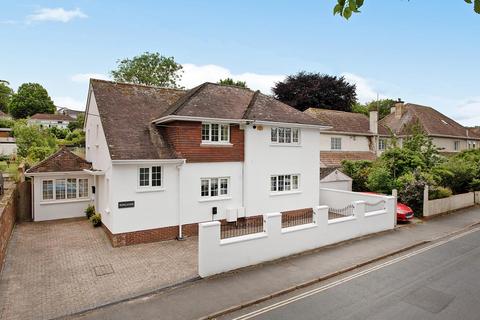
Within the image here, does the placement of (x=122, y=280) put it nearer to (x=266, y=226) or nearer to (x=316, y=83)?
(x=266, y=226)

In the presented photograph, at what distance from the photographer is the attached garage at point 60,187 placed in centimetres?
1647

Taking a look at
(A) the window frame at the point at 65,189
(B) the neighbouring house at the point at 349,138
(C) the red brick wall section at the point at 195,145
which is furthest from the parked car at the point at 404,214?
(A) the window frame at the point at 65,189

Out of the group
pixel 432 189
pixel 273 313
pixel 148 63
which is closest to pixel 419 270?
pixel 273 313

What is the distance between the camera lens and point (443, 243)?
1406 centimetres

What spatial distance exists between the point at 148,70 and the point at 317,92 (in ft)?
75.4

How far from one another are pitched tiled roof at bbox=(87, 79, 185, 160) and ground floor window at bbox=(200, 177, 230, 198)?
2095 millimetres

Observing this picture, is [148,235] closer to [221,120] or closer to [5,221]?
[5,221]

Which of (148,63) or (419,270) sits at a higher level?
(148,63)

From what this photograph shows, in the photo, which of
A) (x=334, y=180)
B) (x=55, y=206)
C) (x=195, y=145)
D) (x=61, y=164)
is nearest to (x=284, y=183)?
(x=334, y=180)

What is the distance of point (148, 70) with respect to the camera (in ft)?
143

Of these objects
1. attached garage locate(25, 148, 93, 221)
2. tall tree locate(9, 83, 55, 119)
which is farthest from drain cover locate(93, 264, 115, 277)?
tall tree locate(9, 83, 55, 119)

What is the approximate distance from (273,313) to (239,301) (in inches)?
39.2

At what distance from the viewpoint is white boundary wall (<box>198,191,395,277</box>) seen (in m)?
9.99

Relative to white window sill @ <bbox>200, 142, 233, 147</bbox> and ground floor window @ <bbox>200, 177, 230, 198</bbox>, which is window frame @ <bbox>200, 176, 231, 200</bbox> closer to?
ground floor window @ <bbox>200, 177, 230, 198</bbox>
